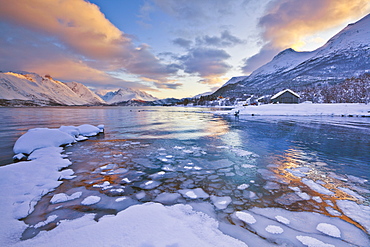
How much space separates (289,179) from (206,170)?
2.55m

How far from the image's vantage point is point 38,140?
8.19 metres

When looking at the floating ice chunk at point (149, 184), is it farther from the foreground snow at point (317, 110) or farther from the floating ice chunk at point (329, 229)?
the foreground snow at point (317, 110)

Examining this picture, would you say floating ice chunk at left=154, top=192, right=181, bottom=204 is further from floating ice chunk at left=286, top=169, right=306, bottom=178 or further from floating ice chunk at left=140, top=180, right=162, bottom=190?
floating ice chunk at left=286, top=169, right=306, bottom=178

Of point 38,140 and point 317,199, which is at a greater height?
point 38,140

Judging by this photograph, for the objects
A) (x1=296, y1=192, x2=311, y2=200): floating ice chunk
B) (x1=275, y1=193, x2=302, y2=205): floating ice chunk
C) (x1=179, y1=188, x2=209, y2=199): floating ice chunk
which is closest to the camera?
(x1=275, y1=193, x2=302, y2=205): floating ice chunk

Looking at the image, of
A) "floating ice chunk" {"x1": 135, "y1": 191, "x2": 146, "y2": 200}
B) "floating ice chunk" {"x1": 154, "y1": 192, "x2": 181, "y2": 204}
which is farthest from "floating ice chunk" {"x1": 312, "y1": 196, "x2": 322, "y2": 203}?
"floating ice chunk" {"x1": 135, "y1": 191, "x2": 146, "y2": 200}

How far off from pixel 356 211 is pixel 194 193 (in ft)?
11.2

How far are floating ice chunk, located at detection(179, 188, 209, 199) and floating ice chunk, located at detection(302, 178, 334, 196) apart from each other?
116 inches

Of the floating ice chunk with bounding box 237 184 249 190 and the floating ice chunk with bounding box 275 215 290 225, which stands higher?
the floating ice chunk with bounding box 275 215 290 225

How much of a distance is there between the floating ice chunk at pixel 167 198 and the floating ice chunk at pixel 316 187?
3.65m

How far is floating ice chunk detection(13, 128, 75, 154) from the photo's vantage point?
7.68 metres

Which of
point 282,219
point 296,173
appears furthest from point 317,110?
point 282,219

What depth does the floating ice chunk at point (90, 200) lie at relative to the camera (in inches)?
145

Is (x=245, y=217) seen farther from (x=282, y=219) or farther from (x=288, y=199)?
(x=288, y=199)
